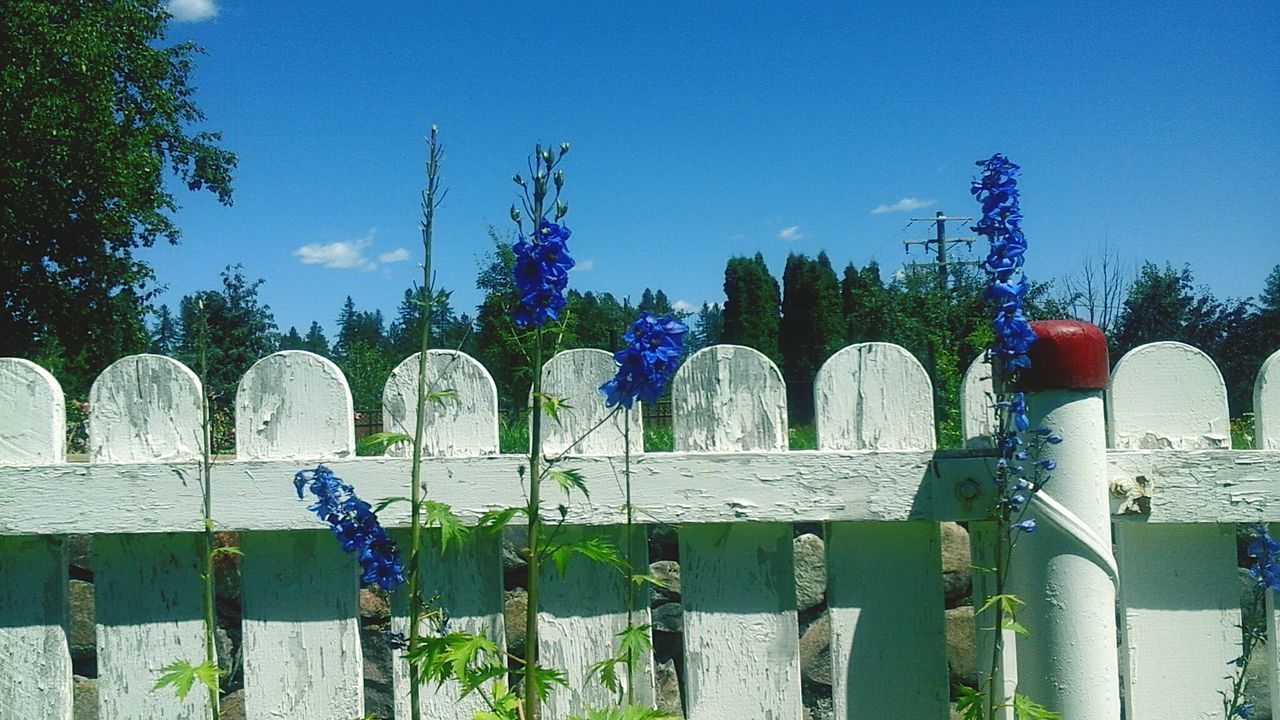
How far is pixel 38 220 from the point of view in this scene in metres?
14.3

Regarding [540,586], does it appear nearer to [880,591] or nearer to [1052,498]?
[880,591]

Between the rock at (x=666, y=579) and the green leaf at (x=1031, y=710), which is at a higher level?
the green leaf at (x=1031, y=710)

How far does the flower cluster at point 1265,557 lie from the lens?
5.40ft

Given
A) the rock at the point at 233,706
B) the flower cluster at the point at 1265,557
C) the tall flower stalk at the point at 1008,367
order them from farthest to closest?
the rock at the point at 233,706, the flower cluster at the point at 1265,557, the tall flower stalk at the point at 1008,367

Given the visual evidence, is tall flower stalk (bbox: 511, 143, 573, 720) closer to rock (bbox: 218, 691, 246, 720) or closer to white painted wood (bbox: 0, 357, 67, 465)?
white painted wood (bbox: 0, 357, 67, 465)

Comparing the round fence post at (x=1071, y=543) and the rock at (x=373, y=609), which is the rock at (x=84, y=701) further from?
the round fence post at (x=1071, y=543)

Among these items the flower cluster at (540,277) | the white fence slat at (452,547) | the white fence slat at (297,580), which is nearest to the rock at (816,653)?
the white fence slat at (452,547)

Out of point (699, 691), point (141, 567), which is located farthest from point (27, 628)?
point (699, 691)

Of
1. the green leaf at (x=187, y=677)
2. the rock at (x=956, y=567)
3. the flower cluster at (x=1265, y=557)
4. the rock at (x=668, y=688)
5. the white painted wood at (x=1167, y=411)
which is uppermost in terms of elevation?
the white painted wood at (x=1167, y=411)

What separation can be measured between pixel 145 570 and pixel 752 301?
95.1 ft

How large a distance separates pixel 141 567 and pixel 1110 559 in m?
1.95

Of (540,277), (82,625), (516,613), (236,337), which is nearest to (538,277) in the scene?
(540,277)

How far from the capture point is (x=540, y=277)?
4.23 feet

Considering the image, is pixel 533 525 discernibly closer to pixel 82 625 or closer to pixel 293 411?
pixel 293 411
